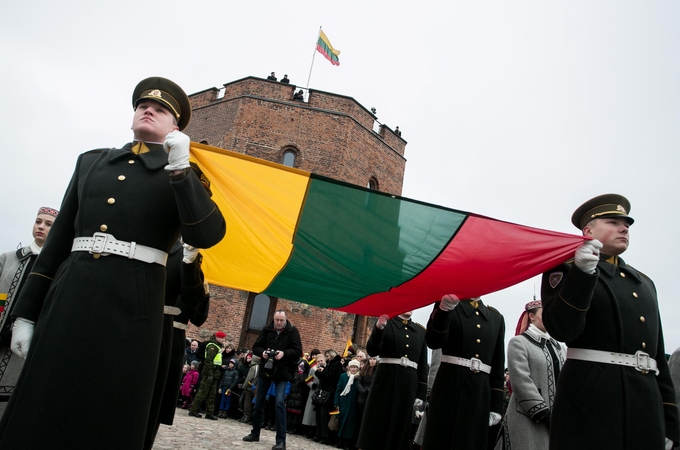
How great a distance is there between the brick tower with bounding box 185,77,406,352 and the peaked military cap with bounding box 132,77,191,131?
771 inches

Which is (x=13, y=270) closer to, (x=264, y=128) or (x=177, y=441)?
(x=177, y=441)

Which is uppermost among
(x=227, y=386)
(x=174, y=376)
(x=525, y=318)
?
(x=525, y=318)

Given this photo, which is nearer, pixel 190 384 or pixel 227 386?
pixel 227 386

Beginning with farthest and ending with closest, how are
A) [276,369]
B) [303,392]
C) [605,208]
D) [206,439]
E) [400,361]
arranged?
[303,392] → [276,369] → [206,439] → [400,361] → [605,208]

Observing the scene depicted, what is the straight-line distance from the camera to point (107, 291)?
2.53 meters

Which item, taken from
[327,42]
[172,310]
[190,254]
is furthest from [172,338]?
[327,42]

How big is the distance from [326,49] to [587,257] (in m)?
25.7

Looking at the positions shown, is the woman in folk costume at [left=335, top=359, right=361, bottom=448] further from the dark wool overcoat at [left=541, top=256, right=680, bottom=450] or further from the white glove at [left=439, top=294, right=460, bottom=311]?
the dark wool overcoat at [left=541, top=256, right=680, bottom=450]

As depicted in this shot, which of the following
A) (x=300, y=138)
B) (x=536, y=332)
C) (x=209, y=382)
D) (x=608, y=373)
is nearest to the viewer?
(x=608, y=373)

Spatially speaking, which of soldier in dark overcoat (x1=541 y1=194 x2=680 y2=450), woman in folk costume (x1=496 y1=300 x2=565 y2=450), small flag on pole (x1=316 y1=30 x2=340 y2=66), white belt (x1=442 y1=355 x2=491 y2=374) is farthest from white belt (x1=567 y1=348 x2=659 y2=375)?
small flag on pole (x1=316 y1=30 x2=340 y2=66)

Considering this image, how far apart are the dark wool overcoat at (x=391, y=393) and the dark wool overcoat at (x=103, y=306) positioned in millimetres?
3989

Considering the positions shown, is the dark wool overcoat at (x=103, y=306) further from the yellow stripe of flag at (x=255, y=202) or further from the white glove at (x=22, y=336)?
the yellow stripe of flag at (x=255, y=202)

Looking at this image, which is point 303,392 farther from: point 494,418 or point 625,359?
point 625,359

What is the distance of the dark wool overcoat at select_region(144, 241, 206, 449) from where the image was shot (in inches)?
154
